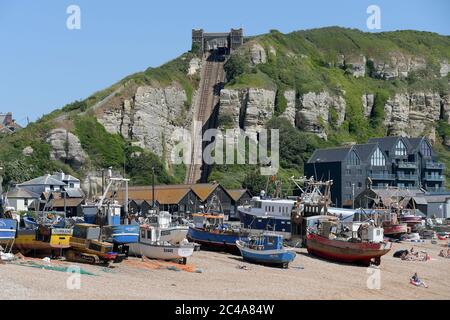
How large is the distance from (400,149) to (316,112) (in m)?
17.0

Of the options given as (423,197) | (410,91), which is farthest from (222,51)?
(423,197)

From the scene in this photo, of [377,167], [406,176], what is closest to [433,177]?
[406,176]

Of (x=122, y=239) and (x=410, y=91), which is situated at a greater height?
(x=410, y=91)

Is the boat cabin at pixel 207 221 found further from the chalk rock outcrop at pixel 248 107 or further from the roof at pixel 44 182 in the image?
the chalk rock outcrop at pixel 248 107

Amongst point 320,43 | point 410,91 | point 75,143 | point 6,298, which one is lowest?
point 6,298

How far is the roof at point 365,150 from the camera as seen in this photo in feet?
299

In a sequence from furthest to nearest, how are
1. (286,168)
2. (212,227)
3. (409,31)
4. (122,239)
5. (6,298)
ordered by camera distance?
(409,31) → (286,168) → (212,227) → (122,239) → (6,298)

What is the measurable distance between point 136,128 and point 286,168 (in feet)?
65.9

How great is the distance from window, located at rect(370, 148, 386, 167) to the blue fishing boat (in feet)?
192

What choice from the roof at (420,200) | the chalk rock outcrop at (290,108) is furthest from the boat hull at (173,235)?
the chalk rock outcrop at (290,108)

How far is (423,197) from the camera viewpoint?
86938mm

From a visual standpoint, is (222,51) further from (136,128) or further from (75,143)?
(75,143)

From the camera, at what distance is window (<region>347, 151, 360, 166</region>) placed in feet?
287

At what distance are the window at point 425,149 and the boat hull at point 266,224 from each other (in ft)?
146
